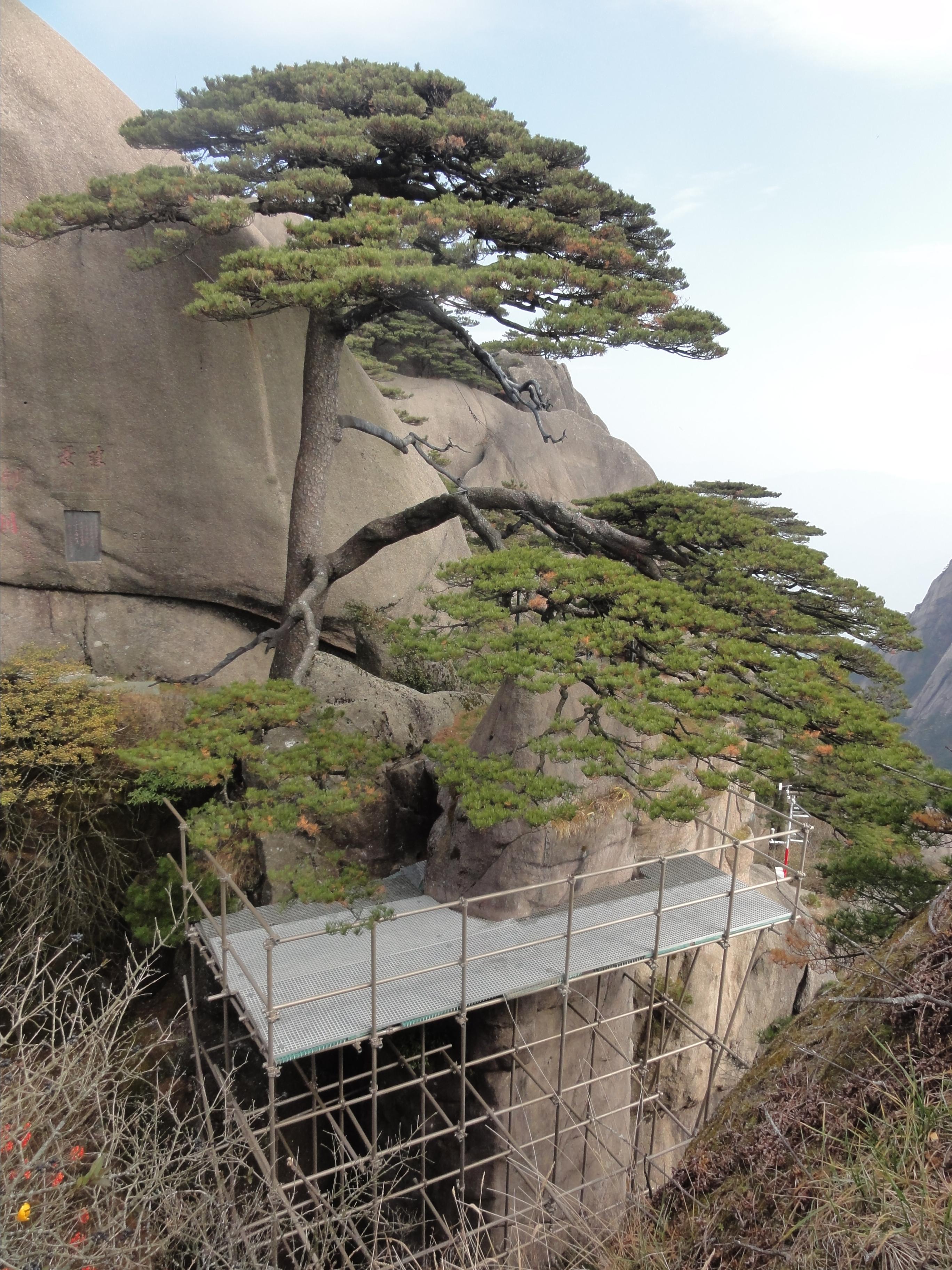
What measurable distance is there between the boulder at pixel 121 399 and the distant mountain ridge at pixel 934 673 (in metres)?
30.8

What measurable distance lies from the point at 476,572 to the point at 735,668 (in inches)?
95.1

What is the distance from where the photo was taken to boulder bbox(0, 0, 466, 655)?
1004 cm

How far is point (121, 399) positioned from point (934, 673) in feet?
127

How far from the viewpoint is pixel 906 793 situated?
21.0 feet

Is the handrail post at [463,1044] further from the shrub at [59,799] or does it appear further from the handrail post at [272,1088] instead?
the shrub at [59,799]

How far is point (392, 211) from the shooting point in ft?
27.5

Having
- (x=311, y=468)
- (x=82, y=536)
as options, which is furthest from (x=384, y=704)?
(x=82, y=536)

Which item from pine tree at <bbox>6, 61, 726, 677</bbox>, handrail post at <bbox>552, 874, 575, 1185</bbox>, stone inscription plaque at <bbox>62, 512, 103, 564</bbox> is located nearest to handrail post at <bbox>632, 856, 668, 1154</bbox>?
handrail post at <bbox>552, 874, 575, 1185</bbox>

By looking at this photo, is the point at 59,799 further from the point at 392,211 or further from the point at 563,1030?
the point at 392,211

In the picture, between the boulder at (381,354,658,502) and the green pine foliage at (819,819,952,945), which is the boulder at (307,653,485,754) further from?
the boulder at (381,354,658,502)

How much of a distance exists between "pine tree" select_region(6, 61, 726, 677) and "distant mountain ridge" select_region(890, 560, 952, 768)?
30846 mm

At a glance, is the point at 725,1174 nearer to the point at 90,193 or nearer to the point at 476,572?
the point at 476,572

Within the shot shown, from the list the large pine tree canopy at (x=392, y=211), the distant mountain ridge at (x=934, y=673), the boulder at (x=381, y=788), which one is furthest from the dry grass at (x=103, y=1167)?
the distant mountain ridge at (x=934, y=673)

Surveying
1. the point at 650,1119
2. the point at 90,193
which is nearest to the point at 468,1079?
the point at 650,1119
